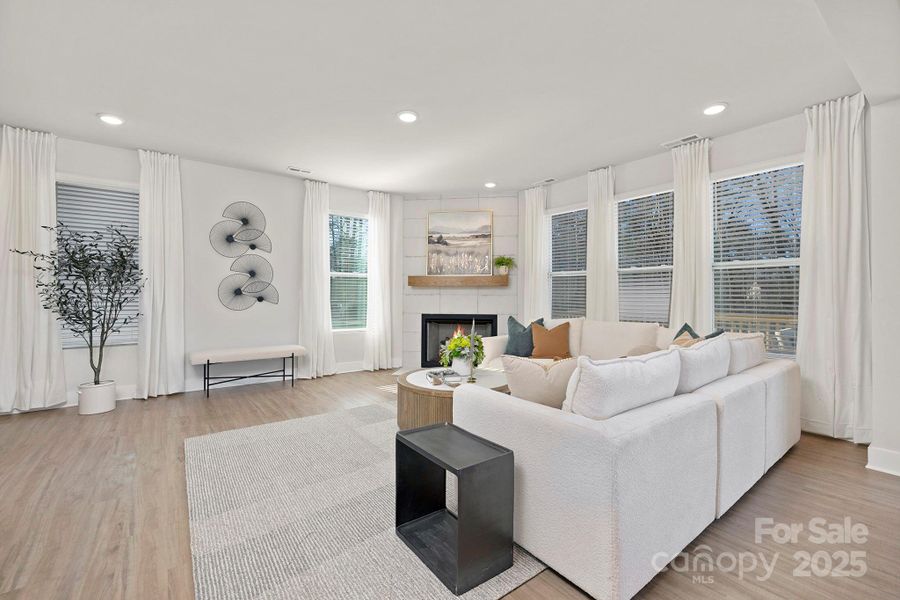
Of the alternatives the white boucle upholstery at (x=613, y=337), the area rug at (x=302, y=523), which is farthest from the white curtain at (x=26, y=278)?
the white boucle upholstery at (x=613, y=337)

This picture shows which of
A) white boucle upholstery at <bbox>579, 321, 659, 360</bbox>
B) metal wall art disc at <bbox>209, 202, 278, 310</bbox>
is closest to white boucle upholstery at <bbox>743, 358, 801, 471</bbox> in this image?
white boucle upholstery at <bbox>579, 321, 659, 360</bbox>

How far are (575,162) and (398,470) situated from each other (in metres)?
4.04

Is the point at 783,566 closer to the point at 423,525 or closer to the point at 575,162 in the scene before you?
the point at 423,525

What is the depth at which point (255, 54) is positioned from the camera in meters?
2.49

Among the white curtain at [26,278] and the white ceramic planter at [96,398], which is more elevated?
the white curtain at [26,278]

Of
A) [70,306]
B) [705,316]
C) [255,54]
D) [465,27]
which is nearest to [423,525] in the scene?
[465,27]

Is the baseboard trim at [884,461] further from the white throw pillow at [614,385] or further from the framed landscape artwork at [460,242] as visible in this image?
the framed landscape artwork at [460,242]

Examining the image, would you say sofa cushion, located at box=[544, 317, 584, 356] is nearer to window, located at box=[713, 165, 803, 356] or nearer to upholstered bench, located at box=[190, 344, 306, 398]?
window, located at box=[713, 165, 803, 356]

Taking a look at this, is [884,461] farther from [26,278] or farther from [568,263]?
[26,278]

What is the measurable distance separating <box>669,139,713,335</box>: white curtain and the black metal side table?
317 cm

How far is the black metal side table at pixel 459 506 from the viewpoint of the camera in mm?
1505

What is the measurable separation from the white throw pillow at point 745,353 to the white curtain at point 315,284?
4.58m

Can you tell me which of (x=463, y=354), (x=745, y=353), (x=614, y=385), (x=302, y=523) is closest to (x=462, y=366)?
(x=463, y=354)

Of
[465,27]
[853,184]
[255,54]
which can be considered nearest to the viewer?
[465,27]
